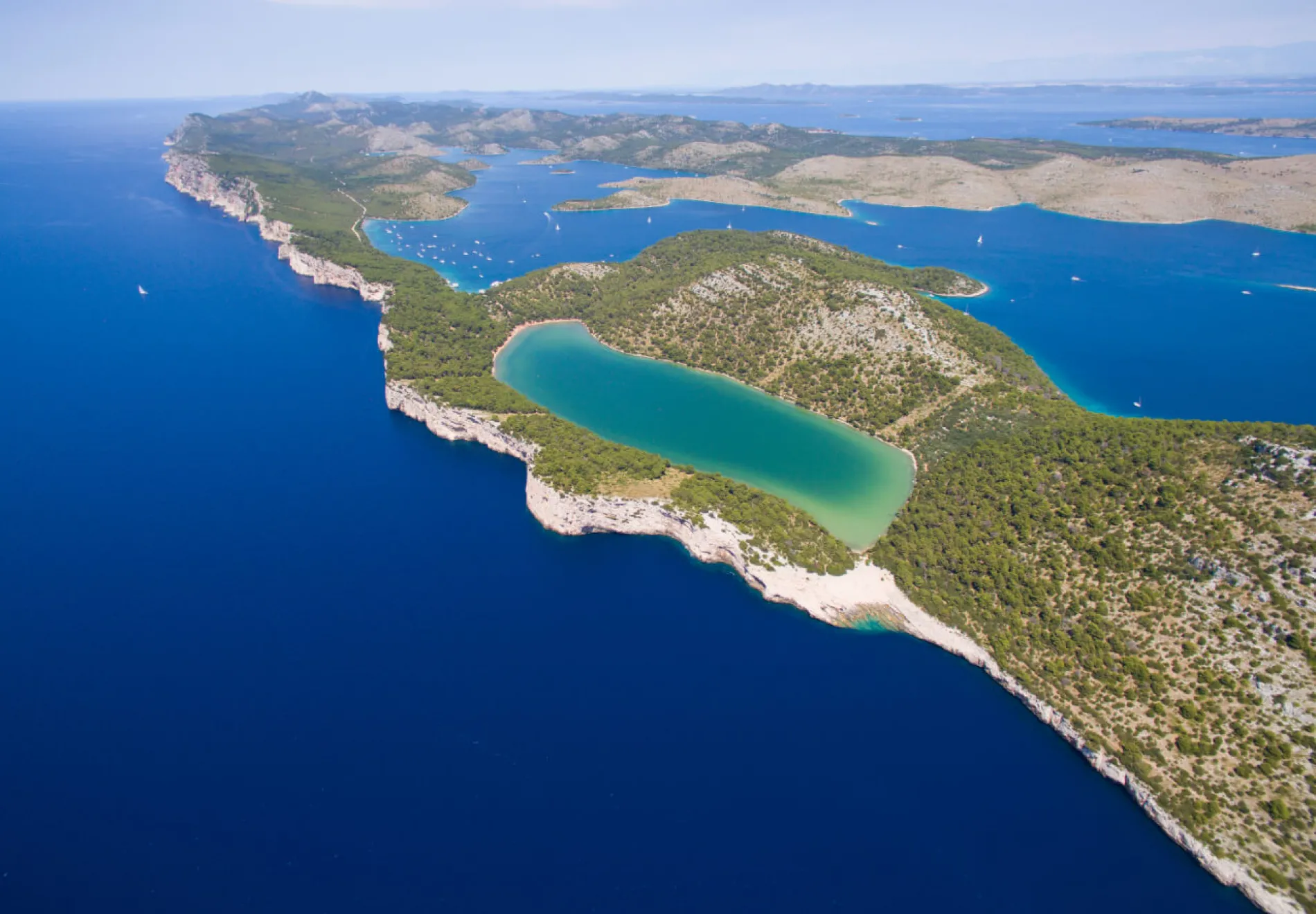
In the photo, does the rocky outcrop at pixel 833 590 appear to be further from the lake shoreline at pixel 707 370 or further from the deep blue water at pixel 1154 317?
the deep blue water at pixel 1154 317

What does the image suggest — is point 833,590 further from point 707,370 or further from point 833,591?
point 707,370

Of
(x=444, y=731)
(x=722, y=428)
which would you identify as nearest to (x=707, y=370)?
(x=722, y=428)

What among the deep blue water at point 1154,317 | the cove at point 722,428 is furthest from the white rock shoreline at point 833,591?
the deep blue water at point 1154,317

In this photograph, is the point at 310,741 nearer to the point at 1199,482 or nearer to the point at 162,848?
the point at 162,848

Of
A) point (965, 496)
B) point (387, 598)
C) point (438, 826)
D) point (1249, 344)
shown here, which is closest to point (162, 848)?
point (438, 826)

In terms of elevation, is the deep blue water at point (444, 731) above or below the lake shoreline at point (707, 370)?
below
